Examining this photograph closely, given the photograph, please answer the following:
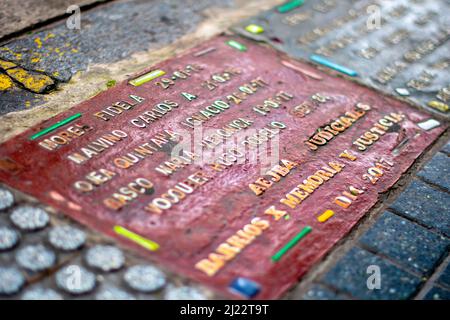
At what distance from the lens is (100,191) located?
239 cm

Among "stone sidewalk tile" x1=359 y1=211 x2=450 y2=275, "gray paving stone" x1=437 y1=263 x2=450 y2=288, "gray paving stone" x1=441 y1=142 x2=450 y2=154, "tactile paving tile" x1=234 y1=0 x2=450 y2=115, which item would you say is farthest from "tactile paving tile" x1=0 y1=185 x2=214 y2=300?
"tactile paving tile" x1=234 y1=0 x2=450 y2=115

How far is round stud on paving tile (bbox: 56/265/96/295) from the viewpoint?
204 centimetres

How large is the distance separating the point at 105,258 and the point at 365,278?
3.26 ft

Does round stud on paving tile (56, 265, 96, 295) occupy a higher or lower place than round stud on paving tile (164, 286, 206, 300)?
higher

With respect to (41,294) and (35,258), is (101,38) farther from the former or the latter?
(41,294)

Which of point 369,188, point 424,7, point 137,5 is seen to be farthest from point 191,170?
point 424,7

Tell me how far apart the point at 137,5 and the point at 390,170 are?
2.09 m

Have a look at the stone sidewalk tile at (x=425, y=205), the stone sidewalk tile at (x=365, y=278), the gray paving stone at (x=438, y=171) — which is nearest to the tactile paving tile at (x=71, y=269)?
the stone sidewalk tile at (x=365, y=278)

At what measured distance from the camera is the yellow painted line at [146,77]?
308cm

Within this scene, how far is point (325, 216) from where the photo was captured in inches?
98.8

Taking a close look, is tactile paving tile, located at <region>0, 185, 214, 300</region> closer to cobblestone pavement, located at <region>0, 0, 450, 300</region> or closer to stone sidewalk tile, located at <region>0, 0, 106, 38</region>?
cobblestone pavement, located at <region>0, 0, 450, 300</region>

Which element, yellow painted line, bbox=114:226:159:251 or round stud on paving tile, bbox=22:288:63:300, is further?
yellow painted line, bbox=114:226:159:251

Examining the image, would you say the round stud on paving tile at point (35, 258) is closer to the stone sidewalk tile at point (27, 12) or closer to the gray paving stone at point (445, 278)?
the gray paving stone at point (445, 278)

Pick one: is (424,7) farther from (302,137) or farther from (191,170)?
(191,170)
